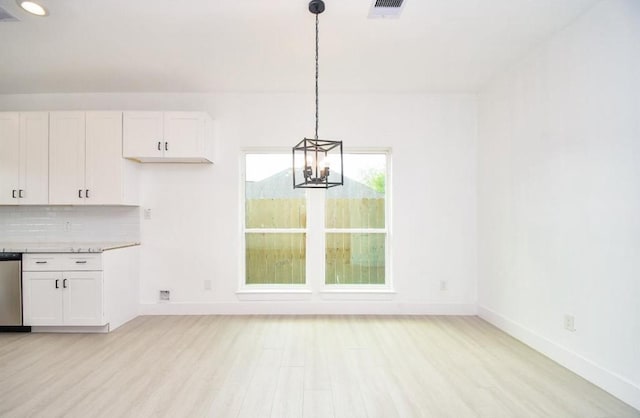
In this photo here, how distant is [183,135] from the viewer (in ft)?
12.6

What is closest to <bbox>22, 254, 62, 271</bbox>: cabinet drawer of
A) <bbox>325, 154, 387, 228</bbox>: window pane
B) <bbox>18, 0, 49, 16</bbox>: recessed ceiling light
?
<bbox>18, 0, 49, 16</bbox>: recessed ceiling light

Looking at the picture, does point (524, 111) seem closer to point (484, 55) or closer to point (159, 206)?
point (484, 55)

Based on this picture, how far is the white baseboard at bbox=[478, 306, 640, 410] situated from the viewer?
2.18 metres

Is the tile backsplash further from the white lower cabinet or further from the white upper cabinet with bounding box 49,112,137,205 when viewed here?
the white lower cabinet

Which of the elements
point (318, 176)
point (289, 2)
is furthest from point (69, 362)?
point (289, 2)

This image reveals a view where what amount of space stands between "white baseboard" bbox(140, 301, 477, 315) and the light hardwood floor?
417 mm

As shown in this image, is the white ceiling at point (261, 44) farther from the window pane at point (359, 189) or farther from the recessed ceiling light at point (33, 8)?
the window pane at point (359, 189)

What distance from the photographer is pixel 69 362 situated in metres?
2.80

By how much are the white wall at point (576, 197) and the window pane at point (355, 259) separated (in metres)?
1.39

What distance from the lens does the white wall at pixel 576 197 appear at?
2.21m

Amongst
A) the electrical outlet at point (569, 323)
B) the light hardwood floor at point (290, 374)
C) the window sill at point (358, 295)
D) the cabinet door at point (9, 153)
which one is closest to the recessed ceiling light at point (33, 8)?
the cabinet door at point (9, 153)

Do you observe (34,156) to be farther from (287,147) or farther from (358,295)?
(358,295)

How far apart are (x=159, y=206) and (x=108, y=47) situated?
1876 mm

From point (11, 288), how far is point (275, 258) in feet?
9.37
